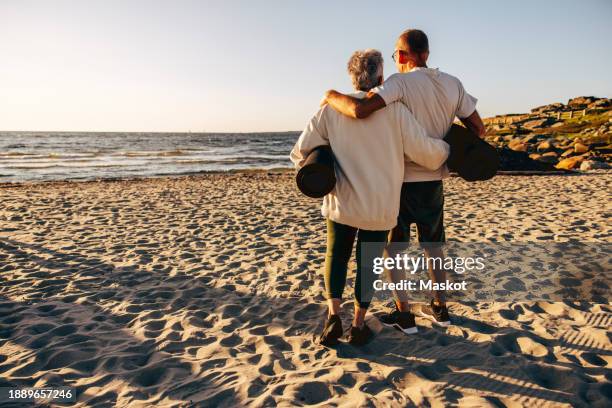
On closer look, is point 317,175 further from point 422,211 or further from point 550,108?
point 550,108

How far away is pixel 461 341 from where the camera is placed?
2910 millimetres

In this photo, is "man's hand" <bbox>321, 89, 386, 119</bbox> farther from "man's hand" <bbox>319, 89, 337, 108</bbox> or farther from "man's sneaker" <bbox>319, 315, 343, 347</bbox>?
"man's sneaker" <bbox>319, 315, 343, 347</bbox>

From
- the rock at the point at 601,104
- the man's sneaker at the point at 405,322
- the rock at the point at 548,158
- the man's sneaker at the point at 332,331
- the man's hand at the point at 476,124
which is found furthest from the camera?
the rock at the point at 601,104

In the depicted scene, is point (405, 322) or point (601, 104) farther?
point (601, 104)

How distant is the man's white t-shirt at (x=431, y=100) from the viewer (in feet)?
8.04

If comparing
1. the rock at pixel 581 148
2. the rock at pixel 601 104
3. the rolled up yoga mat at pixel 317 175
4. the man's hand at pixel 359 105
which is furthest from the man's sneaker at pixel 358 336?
the rock at pixel 601 104

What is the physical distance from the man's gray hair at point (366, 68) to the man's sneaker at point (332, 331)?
1651mm

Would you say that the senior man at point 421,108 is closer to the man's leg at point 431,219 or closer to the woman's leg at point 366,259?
the man's leg at point 431,219

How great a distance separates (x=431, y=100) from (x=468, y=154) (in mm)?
440

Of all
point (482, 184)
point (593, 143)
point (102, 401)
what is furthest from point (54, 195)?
point (593, 143)

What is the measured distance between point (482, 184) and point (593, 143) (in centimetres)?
1518

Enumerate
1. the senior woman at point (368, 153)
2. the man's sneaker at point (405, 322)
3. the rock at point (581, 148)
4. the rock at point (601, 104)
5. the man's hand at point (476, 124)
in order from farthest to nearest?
the rock at point (601, 104) < the rock at point (581, 148) < the man's sneaker at point (405, 322) < the man's hand at point (476, 124) < the senior woman at point (368, 153)

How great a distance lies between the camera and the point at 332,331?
9.22 ft

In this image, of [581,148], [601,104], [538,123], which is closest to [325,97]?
[581,148]
